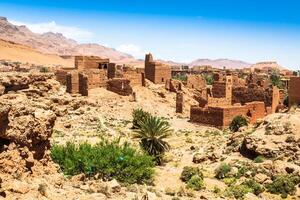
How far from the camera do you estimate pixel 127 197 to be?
13.6 metres

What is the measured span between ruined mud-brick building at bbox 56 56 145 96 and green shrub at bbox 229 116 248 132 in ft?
34.4

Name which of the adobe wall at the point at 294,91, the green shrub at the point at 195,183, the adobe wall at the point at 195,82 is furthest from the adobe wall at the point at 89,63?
the green shrub at the point at 195,183

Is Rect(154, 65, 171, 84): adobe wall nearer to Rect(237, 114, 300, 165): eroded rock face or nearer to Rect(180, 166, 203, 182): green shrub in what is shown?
Rect(237, 114, 300, 165): eroded rock face

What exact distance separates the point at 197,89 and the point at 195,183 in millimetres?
34804

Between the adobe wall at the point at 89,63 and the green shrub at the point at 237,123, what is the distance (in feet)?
57.8

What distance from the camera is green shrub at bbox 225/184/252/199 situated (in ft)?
65.4

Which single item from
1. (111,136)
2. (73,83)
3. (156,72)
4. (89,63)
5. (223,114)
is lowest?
(111,136)

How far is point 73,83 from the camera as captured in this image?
41.8 metres

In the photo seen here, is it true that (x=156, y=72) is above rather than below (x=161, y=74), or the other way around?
above

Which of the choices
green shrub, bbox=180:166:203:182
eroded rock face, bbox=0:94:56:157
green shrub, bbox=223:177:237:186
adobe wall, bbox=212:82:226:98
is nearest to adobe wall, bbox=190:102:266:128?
adobe wall, bbox=212:82:226:98

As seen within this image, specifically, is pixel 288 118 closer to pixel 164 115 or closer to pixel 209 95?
pixel 164 115

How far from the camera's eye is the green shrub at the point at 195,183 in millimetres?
20888

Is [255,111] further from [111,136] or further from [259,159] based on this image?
[259,159]

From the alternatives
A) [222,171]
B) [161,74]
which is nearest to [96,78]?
[161,74]
